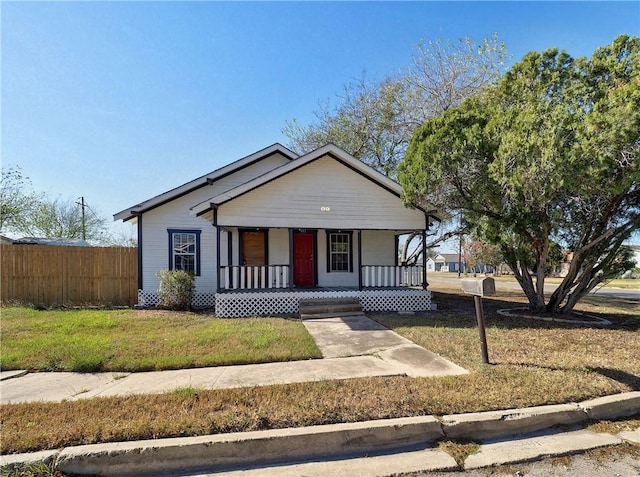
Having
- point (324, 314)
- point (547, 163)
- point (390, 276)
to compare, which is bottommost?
point (324, 314)

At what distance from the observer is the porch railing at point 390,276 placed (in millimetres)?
12141

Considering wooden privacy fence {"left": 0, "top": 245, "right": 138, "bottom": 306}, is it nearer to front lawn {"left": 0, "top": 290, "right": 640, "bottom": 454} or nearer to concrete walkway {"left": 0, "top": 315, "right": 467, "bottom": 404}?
concrete walkway {"left": 0, "top": 315, "right": 467, "bottom": 404}

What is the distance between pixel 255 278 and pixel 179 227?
402 centimetres

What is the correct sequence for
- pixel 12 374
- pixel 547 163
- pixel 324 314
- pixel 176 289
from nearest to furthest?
pixel 12 374, pixel 547 163, pixel 324 314, pixel 176 289

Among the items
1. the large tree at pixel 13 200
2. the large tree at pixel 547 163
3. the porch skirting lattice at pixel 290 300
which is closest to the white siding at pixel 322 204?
the large tree at pixel 547 163

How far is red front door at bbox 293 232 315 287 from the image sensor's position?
13086 millimetres

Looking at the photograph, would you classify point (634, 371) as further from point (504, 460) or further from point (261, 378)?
point (261, 378)

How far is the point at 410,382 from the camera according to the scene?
4.58m

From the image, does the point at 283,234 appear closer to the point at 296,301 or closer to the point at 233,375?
the point at 296,301

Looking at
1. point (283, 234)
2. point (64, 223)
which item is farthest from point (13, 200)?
point (283, 234)

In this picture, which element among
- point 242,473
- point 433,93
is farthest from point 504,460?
point 433,93

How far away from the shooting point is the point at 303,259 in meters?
13.2

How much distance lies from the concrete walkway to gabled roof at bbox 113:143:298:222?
25.8ft

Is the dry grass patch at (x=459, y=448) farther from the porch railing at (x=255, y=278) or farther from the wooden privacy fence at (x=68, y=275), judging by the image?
the wooden privacy fence at (x=68, y=275)
